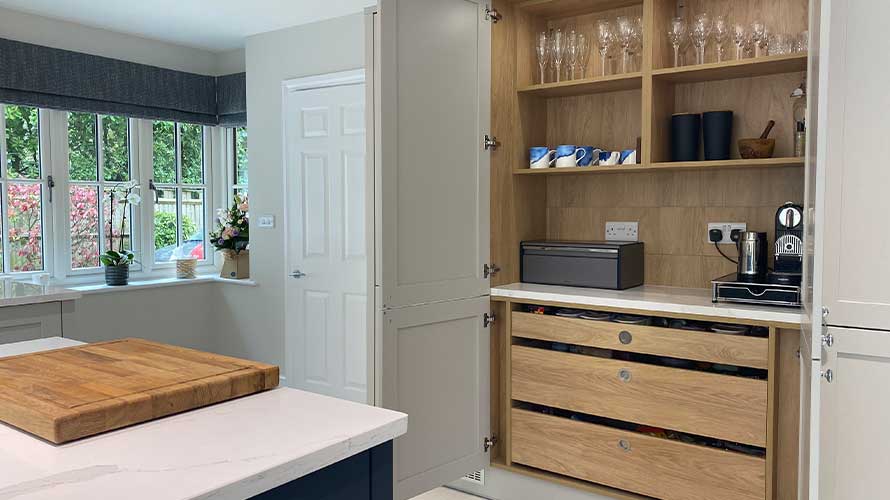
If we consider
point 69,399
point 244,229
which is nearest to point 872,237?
point 69,399

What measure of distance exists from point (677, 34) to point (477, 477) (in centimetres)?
208

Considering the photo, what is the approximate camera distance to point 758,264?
104 inches

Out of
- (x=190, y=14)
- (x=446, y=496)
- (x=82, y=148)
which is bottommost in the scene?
(x=446, y=496)

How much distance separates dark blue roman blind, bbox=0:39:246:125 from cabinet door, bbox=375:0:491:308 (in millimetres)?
2631

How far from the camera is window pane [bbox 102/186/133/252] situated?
15.4ft

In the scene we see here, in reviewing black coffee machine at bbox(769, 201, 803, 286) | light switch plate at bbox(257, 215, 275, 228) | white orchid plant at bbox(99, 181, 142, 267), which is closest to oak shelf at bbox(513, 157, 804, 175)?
black coffee machine at bbox(769, 201, 803, 286)

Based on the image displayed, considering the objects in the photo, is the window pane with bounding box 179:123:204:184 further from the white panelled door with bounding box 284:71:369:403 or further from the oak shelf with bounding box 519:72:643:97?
the oak shelf with bounding box 519:72:643:97

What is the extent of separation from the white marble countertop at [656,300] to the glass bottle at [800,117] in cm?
63

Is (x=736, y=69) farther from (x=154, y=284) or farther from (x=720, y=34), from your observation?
(x=154, y=284)

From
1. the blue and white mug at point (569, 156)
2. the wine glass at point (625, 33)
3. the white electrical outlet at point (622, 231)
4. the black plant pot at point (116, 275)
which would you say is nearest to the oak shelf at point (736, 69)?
the wine glass at point (625, 33)

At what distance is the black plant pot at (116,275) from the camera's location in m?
4.53

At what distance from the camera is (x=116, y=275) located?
4.54 meters

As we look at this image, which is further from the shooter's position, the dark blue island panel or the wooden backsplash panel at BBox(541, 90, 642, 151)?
the wooden backsplash panel at BBox(541, 90, 642, 151)

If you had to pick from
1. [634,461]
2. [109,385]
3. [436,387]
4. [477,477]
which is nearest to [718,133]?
[634,461]
